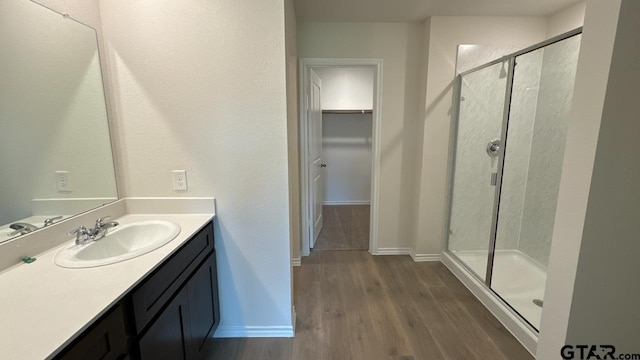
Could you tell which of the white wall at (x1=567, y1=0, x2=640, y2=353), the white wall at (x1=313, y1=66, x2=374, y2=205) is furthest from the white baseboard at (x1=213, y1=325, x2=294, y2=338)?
the white wall at (x1=313, y1=66, x2=374, y2=205)

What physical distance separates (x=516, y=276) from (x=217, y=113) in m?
2.87

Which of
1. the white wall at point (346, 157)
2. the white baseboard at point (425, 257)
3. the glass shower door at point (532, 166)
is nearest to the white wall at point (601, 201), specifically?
the glass shower door at point (532, 166)

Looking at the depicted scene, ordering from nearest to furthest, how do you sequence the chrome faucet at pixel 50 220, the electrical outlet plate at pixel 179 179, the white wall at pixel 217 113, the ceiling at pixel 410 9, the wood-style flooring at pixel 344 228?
the chrome faucet at pixel 50 220
the white wall at pixel 217 113
the electrical outlet plate at pixel 179 179
the ceiling at pixel 410 9
the wood-style flooring at pixel 344 228

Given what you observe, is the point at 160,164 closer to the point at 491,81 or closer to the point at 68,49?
the point at 68,49

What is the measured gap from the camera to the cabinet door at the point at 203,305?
4.74 ft

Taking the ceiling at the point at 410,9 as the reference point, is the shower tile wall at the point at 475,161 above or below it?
below

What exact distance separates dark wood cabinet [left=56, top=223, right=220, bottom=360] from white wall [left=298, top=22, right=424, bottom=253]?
6.54ft

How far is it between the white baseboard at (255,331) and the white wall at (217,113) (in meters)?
0.29

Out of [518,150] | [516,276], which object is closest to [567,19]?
[518,150]

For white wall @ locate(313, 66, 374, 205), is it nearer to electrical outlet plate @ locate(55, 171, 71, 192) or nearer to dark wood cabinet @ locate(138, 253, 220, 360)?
dark wood cabinet @ locate(138, 253, 220, 360)

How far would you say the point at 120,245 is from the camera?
1456 millimetres

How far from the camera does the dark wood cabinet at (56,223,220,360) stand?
86cm

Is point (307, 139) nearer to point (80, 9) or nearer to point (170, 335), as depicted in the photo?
point (80, 9)

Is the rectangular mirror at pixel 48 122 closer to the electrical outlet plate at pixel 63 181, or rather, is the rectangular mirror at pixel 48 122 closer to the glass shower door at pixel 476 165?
the electrical outlet plate at pixel 63 181
